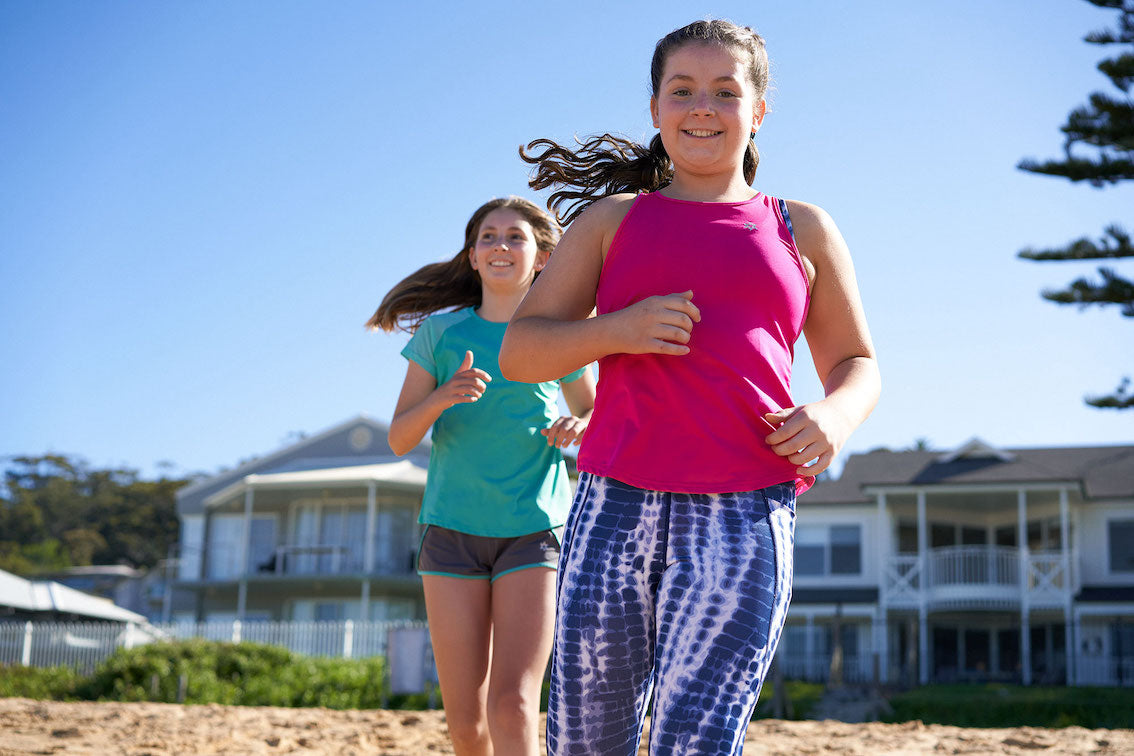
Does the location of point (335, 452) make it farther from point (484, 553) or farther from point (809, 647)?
point (484, 553)

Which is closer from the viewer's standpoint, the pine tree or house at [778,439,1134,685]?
the pine tree

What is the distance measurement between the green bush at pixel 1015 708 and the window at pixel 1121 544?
37.3 feet

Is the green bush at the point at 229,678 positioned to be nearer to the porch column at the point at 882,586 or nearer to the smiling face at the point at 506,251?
the smiling face at the point at 506,251

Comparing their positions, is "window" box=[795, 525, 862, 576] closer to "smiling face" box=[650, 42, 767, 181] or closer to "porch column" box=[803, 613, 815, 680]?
"porch column" box=[803, 613, 815, 680]

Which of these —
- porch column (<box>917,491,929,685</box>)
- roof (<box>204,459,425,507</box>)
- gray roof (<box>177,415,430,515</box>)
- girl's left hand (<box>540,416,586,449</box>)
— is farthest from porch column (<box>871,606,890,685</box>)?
girl's left hand (<box>540,416,586,449</box>)

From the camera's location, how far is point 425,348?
4.07 metres

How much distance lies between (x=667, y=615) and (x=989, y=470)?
30.9 metres

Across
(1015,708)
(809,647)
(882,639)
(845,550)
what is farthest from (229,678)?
(845,550)

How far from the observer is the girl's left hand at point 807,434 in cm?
207

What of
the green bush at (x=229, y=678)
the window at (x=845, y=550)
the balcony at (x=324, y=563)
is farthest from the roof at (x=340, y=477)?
the green bush at (x=229, y=678)

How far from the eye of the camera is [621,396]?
7.31ft

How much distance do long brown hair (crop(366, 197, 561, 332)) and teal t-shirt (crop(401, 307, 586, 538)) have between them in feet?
1.75

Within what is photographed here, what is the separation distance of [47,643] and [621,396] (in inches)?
960

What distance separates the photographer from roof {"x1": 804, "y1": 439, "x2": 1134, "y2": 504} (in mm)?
29969
